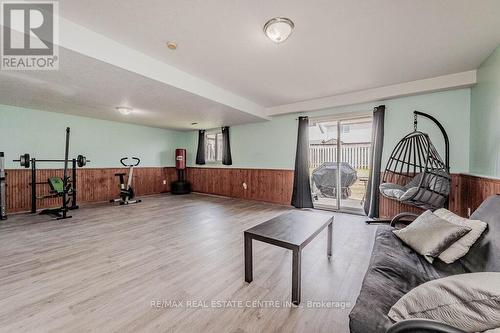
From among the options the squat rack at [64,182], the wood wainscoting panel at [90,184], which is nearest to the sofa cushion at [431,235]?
the squat rack at [64,182]

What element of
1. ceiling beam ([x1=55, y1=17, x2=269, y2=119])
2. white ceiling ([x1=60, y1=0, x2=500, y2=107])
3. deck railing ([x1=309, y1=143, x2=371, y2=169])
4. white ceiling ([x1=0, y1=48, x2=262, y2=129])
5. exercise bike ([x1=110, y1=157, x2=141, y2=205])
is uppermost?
white ceiling ([x1=60, y1=0, x2=500, y2=107])

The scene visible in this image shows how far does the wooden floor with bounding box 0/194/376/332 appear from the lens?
1.40 m

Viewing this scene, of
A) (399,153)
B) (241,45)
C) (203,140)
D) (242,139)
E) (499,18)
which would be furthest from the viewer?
(203,140)

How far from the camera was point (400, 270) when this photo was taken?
1.34 m

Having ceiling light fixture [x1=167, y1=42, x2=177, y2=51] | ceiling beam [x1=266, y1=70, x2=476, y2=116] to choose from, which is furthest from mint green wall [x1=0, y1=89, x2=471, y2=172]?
ceiling light fixture [x1=167, y1=42, x2=177, y2=51]

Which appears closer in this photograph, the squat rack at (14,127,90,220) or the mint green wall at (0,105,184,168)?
the squat rack at (14,127,90,220)

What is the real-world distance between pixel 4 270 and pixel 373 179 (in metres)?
5.16

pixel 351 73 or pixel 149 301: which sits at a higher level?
pixel 351 73

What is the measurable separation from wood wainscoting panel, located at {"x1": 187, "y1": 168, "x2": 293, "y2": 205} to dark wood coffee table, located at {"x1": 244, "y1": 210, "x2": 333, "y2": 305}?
8.94 feet

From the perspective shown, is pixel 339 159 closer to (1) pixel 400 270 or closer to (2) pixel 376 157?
(2) pixel 376 157

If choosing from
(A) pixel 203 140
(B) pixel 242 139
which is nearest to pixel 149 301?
(B) pixel 242 139

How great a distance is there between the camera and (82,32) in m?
2.05

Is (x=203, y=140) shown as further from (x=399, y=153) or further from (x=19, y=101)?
(x=399, y=153)

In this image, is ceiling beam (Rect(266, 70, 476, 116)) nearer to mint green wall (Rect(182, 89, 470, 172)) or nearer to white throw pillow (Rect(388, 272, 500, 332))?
mint green wall (Rect(182, 89, 470, 172))
